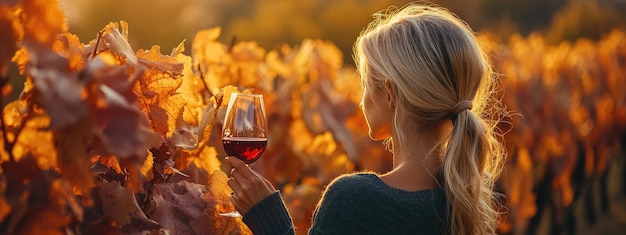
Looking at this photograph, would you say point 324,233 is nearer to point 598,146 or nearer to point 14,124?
point 14,124

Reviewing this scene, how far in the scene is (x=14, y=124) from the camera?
5.50ft

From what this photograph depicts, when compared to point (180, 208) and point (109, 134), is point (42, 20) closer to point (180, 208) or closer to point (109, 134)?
point (109, 134)

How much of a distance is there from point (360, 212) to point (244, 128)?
1.07 ft

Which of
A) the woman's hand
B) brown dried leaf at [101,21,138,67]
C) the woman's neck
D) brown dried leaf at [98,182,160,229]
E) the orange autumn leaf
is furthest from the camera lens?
the woman's neck

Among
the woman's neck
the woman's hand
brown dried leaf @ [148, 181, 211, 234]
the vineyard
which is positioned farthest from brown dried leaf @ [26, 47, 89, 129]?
the woman's neck

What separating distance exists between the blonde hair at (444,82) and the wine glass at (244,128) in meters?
0.31

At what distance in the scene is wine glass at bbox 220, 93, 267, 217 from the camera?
2.35 metres

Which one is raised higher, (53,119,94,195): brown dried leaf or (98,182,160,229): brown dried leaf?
(53,119,94,195): brown dried leaf

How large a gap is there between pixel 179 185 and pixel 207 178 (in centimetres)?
20

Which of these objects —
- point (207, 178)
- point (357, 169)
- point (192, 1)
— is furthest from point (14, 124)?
point (192, 1)

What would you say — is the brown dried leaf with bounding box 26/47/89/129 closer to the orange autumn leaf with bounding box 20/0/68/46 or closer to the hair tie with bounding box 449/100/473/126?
the orange autumn leaf with bounding box 20/0/68/46

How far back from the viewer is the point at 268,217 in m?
2.32

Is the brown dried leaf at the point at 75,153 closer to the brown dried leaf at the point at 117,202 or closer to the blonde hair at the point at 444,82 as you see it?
the brown dried leaf at the point at 117,202

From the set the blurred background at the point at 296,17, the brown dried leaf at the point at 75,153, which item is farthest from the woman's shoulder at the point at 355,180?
the brown dried leaf at the point at 75,153
